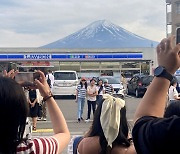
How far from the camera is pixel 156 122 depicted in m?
1.83

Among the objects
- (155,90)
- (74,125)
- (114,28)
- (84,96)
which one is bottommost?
(74,125)

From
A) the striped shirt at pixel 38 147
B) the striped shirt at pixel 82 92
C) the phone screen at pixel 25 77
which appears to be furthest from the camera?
the striped shirt at pixel 82 92

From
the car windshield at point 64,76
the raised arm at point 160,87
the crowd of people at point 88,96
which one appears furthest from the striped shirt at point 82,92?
the raised arm at point 160,87

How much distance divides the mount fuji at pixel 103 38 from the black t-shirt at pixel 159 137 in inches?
5434

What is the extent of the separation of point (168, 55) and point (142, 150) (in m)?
0.48

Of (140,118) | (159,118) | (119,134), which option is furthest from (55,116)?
(119,134)

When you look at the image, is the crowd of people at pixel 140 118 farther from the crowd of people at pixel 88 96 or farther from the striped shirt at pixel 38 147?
the crowd of people at pixel 88 96

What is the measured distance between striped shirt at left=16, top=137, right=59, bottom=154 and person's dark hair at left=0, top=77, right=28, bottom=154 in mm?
102

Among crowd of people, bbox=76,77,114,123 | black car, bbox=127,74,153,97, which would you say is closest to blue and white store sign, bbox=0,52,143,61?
black car, bbox=127,74,153,97

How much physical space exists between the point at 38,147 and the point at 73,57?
34.9m

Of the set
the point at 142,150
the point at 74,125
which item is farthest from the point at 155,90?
the point at 74,125

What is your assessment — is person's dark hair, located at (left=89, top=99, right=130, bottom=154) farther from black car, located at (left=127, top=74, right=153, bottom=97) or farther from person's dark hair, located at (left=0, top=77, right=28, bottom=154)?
black car, located at (left=127, top=74, right=153, bottom=97)

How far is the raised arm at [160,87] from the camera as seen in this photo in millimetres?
1922

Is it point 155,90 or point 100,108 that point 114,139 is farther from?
point 155,90
